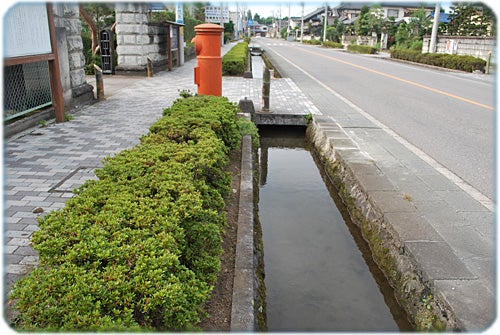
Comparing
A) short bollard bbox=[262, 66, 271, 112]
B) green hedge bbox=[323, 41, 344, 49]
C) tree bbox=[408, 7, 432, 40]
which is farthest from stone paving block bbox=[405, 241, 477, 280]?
green hedge bbox=[323, 41, 344, 49]

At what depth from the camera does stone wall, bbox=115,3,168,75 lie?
16.0 metres

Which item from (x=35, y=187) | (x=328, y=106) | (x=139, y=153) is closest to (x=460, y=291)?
(x=139, y=153)

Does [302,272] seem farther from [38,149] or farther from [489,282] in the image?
[38,149]

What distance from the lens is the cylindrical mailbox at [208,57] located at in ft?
24.7

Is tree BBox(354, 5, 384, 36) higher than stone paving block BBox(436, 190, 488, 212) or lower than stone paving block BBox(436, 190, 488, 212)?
higher

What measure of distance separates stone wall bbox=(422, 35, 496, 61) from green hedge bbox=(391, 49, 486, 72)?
0.83m

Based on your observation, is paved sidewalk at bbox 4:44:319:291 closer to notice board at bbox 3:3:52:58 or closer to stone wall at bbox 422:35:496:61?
notice board at bbox 3:3:52:58

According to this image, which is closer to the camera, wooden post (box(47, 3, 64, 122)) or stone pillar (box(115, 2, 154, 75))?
wooden post (box(47, 3, 64, 122))

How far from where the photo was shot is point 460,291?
10.5ft

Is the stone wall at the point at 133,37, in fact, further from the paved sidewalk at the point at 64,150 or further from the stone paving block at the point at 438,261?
the stone paving block at the point at 438,261

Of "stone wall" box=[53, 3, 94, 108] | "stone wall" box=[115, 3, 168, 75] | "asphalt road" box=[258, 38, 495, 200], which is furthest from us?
"stone wall" box=[115, 3, 168, 75]

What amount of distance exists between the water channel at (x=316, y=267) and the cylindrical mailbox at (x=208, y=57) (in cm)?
214

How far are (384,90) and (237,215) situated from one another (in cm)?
1168

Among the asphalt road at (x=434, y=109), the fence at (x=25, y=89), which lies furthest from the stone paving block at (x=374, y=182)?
the fence at (x=25, y=89)
